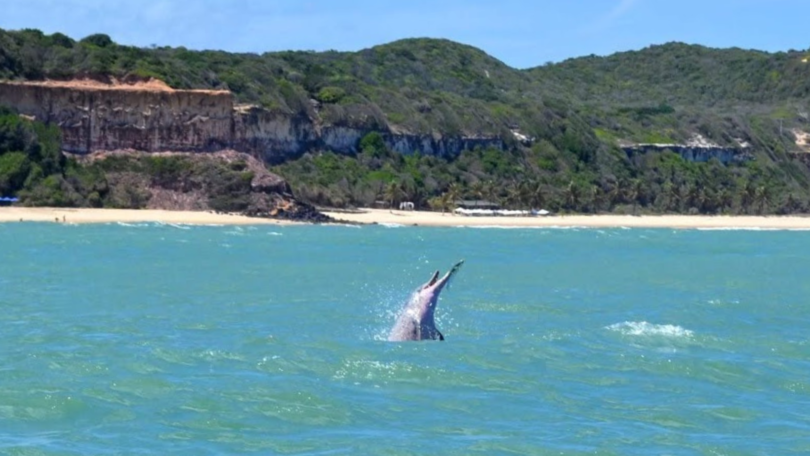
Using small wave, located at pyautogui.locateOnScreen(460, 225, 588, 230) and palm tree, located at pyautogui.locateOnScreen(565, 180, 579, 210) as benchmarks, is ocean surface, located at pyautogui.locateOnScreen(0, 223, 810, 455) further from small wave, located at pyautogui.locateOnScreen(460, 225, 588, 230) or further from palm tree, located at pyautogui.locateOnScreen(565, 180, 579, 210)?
palm tree, located at pyautogui.locateOnScreen(565, 180, 579, 210)

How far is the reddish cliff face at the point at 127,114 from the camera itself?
244 feet

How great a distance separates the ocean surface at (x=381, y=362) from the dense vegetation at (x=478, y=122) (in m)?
36.6

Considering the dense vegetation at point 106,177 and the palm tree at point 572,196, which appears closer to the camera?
the dense vegetation at point 106,177

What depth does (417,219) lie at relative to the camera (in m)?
77.1

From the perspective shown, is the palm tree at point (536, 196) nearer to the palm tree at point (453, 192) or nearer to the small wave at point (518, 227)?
the palm tree at point (453, 192)

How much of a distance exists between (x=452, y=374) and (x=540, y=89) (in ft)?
473

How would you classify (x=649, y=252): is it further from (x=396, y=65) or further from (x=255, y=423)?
(x=396, y=65)

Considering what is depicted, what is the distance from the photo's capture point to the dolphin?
20078mm

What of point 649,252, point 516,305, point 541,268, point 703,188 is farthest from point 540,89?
point 516,305

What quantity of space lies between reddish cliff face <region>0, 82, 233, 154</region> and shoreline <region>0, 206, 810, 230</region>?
265 inches

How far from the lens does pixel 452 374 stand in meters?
20.2

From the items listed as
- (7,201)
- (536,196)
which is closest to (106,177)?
(7,201)

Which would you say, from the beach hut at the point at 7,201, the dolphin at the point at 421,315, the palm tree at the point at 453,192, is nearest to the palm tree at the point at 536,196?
the palm tree at the point at 453,192

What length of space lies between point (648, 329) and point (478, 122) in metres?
80.8
